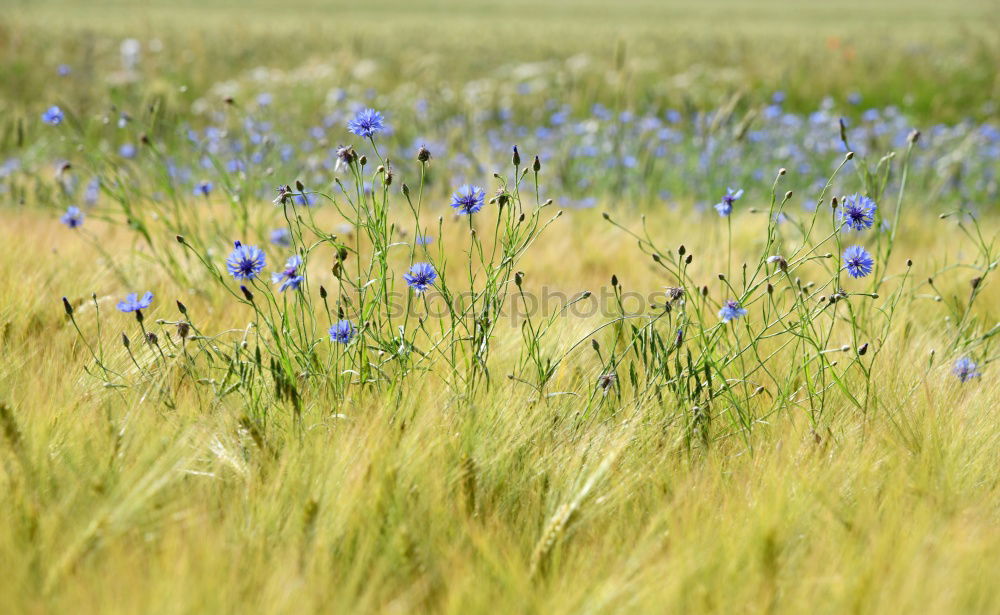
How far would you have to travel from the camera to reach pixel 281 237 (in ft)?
9.31

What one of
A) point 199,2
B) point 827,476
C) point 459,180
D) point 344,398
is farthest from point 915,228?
point 199,2

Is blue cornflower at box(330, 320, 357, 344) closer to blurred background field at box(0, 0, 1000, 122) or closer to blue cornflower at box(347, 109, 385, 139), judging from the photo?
blue cornflower at box(347, 109, 385, 139)

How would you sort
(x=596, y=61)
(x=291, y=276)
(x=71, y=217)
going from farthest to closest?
1. (x=596, y=61)
2. (x=71, y=217)
3. (x=291, y=276)

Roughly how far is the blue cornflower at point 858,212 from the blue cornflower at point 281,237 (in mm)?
1731

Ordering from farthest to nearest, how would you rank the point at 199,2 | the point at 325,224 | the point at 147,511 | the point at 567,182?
the point at 199,2 < the point at 567,182 < the point at 325,224 < the point at 147,511

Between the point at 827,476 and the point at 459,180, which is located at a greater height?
the point at 459,180

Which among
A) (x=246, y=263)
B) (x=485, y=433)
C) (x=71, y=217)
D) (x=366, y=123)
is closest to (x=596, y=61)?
(x=71, y=217)

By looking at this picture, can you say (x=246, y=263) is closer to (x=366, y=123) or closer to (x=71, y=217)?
(x=366, y=123)

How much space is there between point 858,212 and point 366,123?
1133mm

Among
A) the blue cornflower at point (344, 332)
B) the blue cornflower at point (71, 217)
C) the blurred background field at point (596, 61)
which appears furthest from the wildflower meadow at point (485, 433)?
the blurred background field at point (596, 61)

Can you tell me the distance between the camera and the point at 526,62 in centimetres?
1298

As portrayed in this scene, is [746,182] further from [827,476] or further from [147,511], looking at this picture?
[147,511]

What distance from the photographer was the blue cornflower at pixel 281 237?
275 centimetres

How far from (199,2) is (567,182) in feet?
109
